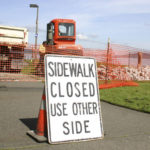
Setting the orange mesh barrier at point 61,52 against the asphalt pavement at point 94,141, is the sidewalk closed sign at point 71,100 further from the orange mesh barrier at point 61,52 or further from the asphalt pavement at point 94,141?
the orange mesh barrier at point 61,52

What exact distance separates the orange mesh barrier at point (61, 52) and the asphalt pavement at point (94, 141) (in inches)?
189

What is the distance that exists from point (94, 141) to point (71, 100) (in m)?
0.76

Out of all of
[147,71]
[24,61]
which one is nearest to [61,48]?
[24,61]

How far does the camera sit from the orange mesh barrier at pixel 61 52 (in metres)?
13.7

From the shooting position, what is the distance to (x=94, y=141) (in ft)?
16.3

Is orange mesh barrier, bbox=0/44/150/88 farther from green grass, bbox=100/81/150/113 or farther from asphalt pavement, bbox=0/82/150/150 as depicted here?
asphalt pavement, bbox=0/82/150/150

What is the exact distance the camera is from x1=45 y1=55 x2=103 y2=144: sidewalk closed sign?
15.7ft

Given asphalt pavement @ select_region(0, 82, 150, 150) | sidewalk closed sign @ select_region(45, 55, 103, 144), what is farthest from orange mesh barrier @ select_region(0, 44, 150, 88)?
sidewalk closed sign @ select_region(45, 55, 103, 144)

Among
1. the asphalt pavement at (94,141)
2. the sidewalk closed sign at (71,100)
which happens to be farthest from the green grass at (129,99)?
the sidewalk closed sign at (71,100)

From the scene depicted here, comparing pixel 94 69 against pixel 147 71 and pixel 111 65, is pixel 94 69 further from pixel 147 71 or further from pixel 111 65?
pixel 147 71

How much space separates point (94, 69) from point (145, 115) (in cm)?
266

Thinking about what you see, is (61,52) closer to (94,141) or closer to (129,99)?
(129,99)

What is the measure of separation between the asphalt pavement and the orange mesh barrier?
4.81 m

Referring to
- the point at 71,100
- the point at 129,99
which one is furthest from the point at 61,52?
the point at 71,100
